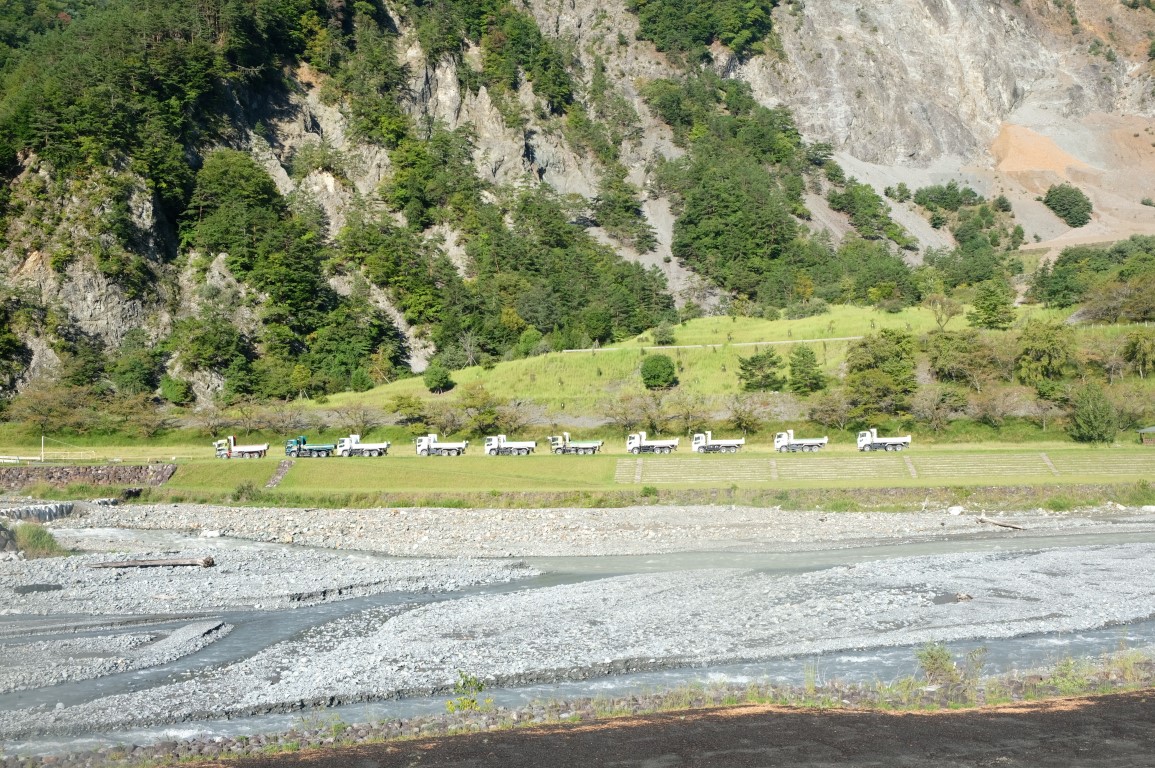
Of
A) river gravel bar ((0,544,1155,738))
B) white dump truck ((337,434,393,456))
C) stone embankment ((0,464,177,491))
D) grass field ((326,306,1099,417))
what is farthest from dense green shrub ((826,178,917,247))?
river gravel bar ((0,544,1155,738))

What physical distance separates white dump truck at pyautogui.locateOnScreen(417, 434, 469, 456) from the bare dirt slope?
35297 mm

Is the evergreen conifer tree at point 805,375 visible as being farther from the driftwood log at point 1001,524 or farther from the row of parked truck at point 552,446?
the driftwood log at point 1001,524

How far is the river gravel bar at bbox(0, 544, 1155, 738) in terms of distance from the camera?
1463 centimetres

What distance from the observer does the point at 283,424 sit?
51.7m

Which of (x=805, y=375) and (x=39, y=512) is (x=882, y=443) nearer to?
(x=805, y=375)

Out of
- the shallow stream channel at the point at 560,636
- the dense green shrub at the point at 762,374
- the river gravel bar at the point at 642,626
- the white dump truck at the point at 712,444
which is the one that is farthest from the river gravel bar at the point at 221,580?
the dense green shrub at the point at 762,374

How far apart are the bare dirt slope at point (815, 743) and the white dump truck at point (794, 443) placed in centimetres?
3244

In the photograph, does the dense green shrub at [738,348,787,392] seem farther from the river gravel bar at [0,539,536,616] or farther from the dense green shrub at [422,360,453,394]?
the river gravel bar at [0,539,536,616]

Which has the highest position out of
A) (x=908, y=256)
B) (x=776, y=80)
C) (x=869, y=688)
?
(x=776, y=80)

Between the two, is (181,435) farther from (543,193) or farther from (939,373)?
(543,193)

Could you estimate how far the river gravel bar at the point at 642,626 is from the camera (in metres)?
14.6

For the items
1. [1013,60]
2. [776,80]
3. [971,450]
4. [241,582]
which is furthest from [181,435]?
[1013,60]

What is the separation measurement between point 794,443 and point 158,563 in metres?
27.8

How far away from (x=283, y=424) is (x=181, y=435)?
5197 millimetres
